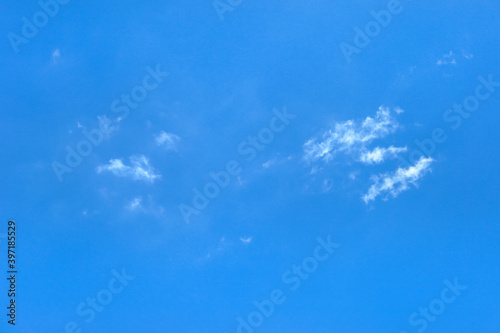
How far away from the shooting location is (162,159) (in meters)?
78.8

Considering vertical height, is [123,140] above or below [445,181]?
above

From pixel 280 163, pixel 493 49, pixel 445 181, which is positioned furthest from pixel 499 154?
pixel 280 163

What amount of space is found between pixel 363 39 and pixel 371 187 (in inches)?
874

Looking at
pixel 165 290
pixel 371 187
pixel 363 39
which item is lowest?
pixel 371 187

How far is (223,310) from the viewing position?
250ft

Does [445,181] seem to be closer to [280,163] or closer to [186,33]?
[280,163]

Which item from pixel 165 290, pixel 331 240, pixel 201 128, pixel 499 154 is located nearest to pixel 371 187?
pixel 331 240

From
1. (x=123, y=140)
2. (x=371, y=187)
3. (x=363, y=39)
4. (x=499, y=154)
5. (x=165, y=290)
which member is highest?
(x=123, y=140)

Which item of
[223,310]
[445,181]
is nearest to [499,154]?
[445,181]

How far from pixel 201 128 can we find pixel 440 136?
1386 inches

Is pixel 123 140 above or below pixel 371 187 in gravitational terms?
above

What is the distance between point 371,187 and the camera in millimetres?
77562

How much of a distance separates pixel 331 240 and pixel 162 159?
27445 mm

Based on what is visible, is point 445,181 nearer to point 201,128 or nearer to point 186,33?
point 201,128
